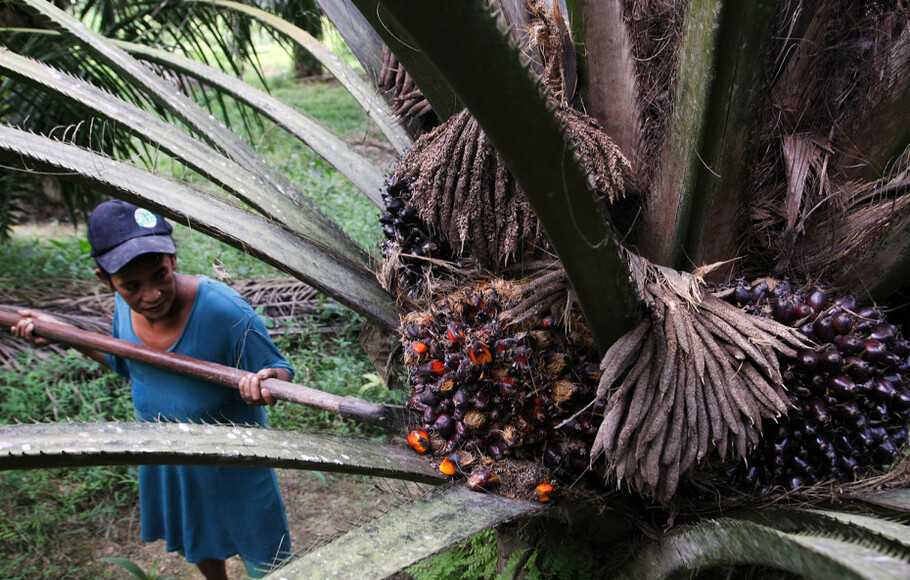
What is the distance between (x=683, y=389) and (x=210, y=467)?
175 cm

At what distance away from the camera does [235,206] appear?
158cm

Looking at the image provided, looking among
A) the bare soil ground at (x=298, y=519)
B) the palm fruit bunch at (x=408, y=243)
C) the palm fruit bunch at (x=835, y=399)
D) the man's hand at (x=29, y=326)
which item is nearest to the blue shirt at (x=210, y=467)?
the man's hand at (x=29, y=326)

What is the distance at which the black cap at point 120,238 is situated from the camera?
200 cm

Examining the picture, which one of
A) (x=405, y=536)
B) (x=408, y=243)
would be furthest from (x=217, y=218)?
(x=405, y=536)

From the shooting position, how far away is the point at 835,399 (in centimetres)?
116

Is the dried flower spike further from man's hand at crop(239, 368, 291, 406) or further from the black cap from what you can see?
the black cap

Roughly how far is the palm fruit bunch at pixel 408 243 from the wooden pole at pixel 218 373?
297 millimetres

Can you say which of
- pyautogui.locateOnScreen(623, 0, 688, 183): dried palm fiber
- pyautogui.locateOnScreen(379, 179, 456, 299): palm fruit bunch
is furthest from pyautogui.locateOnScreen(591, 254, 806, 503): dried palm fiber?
pyautogui.locateOnScreen(379, 179, 456, 299): palm fruit bunch

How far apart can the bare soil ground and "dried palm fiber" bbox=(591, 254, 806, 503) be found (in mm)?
1891

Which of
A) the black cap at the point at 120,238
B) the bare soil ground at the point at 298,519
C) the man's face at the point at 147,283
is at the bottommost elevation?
the bare soil ground at the point at 298,519

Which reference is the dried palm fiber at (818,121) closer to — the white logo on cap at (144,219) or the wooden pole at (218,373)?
the wooden pole at (218,373)

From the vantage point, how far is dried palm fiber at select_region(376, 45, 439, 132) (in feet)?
5.96

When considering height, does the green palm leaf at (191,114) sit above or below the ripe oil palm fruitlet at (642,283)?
above

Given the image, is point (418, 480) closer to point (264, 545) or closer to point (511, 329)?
point (511, 329)
